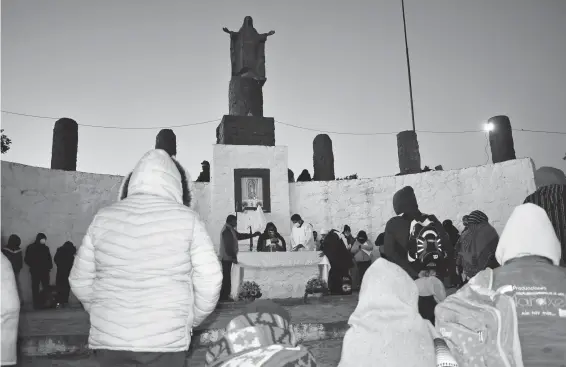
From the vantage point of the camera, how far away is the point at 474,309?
2.03 metres

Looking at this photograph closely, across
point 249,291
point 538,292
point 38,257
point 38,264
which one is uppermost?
point 38,257

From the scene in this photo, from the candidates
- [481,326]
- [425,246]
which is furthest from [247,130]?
[481,326]

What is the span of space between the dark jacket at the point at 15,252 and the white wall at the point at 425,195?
5970 millimetres

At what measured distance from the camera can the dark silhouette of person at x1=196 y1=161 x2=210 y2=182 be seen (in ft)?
39.2

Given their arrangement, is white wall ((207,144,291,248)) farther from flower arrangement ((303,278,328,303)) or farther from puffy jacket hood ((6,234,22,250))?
puffy jacket hood ((6,234,22,250))

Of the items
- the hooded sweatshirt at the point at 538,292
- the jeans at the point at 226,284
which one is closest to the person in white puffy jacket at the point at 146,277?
the hooded sweatshirt at the point at 538,292

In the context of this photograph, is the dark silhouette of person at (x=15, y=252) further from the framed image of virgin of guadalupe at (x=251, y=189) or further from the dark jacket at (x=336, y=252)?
the dark jacket at (x=336, y=252)

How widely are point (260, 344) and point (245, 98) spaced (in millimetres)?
10216

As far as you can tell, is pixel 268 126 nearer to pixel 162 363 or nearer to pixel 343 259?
pixel 343 259

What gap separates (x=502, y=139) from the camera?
10.0m

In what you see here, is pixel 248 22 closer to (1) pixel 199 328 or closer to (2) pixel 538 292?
(1) pixel 199 328

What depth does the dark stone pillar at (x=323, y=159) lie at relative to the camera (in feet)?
39.0

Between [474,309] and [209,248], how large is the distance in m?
1.22

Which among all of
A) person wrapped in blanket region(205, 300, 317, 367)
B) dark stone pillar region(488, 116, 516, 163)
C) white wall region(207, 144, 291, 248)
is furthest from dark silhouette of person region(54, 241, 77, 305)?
dark stone pillar region(488, 116, 516, 163)
